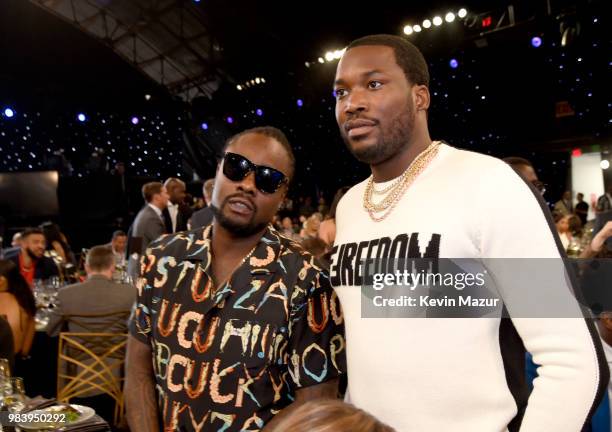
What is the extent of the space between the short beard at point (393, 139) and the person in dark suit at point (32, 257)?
5261mm

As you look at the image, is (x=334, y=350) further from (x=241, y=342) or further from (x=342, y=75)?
(x=342, y=75)

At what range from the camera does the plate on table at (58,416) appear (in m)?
1.75

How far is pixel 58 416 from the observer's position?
1838mm

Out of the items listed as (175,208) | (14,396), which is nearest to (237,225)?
(14,396)

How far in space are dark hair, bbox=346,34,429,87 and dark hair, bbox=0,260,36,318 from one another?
3118 mm

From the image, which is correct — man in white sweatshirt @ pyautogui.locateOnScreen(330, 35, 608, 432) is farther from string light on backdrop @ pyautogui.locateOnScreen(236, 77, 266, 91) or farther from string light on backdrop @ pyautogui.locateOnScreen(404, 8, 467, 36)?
string light on backdrop @ pyautogui.locateOnScreen(236, 77, 266, 91)

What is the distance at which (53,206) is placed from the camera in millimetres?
11578

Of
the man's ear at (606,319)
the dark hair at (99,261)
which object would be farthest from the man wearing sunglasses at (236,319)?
the dark hair at (99,261)

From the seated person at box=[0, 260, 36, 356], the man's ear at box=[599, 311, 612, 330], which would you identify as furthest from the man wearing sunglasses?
the seated person at box=[0, 260, 36, 356]

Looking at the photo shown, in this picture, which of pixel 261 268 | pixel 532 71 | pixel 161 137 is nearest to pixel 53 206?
pixel 161 137

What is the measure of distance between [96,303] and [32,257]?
235cm

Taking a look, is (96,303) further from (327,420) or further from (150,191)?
(327,420)

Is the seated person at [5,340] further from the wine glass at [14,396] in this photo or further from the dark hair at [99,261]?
the dark hair at [99,261]

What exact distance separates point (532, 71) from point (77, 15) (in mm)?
9653
